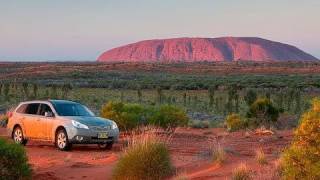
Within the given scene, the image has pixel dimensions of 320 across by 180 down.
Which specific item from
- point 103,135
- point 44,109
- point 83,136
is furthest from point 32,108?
point 103,135

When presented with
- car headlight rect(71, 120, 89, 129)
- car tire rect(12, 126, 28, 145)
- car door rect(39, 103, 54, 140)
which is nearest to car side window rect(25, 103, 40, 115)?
car door rect(39, 103, 54, 140)

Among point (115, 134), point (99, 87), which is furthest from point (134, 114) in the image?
point (99, 87)

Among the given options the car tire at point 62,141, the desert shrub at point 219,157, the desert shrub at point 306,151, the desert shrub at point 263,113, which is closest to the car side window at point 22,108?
the car tire at point 62,141

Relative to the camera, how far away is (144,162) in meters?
12.0

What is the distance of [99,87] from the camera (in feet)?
240

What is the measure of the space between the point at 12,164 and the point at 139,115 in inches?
490

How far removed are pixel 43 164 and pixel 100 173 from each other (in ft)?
7.11

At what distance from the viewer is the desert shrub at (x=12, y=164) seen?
11.6m

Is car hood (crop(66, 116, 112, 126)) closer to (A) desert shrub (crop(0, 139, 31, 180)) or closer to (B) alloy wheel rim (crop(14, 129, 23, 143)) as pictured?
(B) alloy wheel rim (crop(14, 129, 23, 143))

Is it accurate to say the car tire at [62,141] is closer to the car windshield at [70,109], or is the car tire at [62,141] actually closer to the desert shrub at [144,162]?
the car windshield at [70,109]

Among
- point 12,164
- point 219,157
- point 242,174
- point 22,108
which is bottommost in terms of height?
point 219,157

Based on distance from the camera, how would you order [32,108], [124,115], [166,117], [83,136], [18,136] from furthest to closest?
[166,117] → [124,115] → [18,136] → [32,108] → [83,136]

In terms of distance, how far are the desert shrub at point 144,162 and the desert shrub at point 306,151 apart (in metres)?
2.90

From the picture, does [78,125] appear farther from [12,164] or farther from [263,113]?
[263,113]
